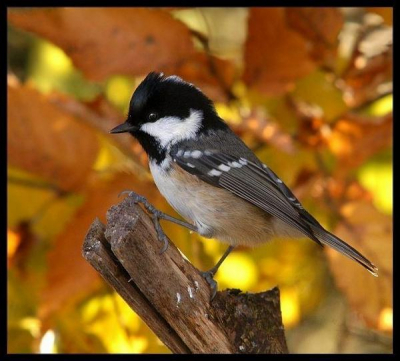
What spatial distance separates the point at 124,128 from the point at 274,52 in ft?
1.57

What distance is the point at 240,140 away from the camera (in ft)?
6.56

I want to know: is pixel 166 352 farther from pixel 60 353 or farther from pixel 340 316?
pixel 340 316

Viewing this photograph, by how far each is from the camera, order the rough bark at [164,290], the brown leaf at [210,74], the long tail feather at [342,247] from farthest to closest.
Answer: the brown leaf at [210,74]
the long tail feather at [342,247]
the rough bark at [164,290]

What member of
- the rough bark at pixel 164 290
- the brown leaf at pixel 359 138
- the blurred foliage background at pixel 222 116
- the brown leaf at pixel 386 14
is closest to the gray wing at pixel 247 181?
Result: the blurred foliage background at pixel 222 116

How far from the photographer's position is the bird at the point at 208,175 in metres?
1.81

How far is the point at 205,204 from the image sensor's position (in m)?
1.80

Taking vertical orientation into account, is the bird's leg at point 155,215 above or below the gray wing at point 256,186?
below

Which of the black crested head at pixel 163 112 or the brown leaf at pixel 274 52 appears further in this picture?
the brown leaf at pixel 274 52

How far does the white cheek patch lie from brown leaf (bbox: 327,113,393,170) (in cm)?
38

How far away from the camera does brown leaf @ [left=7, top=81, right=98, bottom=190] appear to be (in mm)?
1874

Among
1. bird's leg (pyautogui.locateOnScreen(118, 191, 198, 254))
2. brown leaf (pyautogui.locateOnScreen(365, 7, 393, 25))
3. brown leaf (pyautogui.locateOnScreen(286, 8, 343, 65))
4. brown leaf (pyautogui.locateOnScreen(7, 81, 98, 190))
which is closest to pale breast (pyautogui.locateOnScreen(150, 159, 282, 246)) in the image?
bird's leg (pyautogui.locateOnScreen(118, 191, 198, 254))

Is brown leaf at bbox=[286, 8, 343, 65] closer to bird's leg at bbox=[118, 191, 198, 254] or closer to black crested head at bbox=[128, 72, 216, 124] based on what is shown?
black crested head at bbox=[128, 72, 216, 124]

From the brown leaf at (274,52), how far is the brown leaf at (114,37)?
7.4 inches

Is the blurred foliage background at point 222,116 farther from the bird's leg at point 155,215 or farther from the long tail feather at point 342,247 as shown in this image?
the bird's leg at point 155,215
